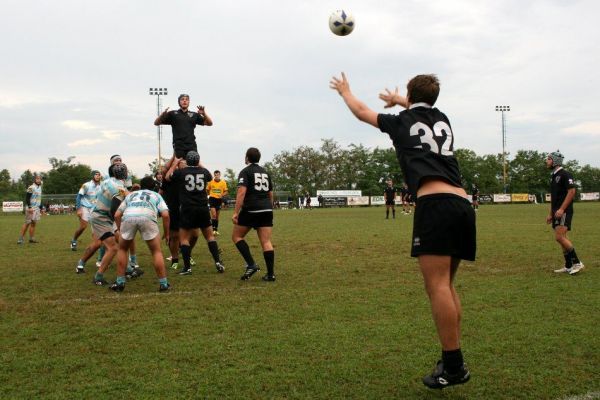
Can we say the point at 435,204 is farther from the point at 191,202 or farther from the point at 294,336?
the point at 191,202

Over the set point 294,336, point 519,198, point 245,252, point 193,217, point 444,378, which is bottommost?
point 294,336

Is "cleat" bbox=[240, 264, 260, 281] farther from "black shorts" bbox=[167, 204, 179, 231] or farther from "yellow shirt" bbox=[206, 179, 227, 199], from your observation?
"yellow shirt" bbox=[206, 179, 227, 199]

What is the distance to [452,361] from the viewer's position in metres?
3.45

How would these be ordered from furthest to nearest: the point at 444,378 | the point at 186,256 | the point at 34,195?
1. the point at 34,195
2. the point at 186,256
3. the point at 444,378

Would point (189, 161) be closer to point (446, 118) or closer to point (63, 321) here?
point (63, 321)

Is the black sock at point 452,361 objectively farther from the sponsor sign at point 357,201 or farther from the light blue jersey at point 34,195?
the sponsor sign at point 357,201

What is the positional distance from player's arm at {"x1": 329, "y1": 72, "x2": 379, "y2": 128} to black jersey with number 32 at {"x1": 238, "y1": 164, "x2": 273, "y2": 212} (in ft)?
14.1

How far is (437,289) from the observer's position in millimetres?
3609

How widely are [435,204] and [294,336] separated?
6.88 ft

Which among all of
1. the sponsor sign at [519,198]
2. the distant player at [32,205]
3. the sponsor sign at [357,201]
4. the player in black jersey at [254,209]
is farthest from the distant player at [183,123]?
the sponsor sign at [519,198]

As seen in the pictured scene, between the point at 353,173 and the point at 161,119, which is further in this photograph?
the point at 353,173

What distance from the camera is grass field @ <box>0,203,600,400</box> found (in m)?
3.71

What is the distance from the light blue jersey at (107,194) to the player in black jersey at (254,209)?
75.4 inches

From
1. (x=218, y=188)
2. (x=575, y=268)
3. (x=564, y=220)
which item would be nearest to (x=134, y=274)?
(x=575, y=268)
